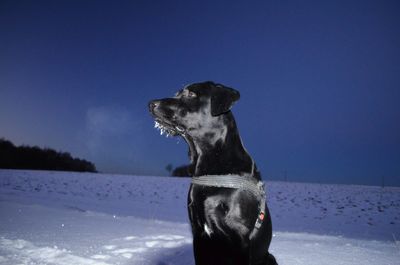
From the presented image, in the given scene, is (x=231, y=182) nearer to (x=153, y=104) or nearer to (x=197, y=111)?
(x=197, y=111)

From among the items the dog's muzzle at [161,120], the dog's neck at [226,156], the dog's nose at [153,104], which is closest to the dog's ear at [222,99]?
the dog's neck at [226,156]

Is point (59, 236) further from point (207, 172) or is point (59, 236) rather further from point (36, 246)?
point (207, 172)

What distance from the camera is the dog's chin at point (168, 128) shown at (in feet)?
11.3

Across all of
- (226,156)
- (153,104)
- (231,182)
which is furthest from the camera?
(153,104)

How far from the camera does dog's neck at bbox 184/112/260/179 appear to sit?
3.26 meters

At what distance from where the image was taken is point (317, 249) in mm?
6215

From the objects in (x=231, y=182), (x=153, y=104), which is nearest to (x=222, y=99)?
(x=153, y=104)

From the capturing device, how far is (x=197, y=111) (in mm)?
3387

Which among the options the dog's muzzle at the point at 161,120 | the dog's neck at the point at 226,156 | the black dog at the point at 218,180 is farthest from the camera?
the dog's muzzle at the point at 161,120

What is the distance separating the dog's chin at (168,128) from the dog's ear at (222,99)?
39cm

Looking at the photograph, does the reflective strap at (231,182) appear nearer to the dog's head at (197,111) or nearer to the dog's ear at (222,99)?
the dog's head at (197,111)

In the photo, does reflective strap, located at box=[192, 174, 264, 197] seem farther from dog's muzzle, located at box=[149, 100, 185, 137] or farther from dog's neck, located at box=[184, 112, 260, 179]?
dog's muzzle, located at box=[149, 100, 185, 137]

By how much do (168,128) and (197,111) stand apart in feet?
1.20

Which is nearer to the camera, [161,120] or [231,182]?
[231,182]
